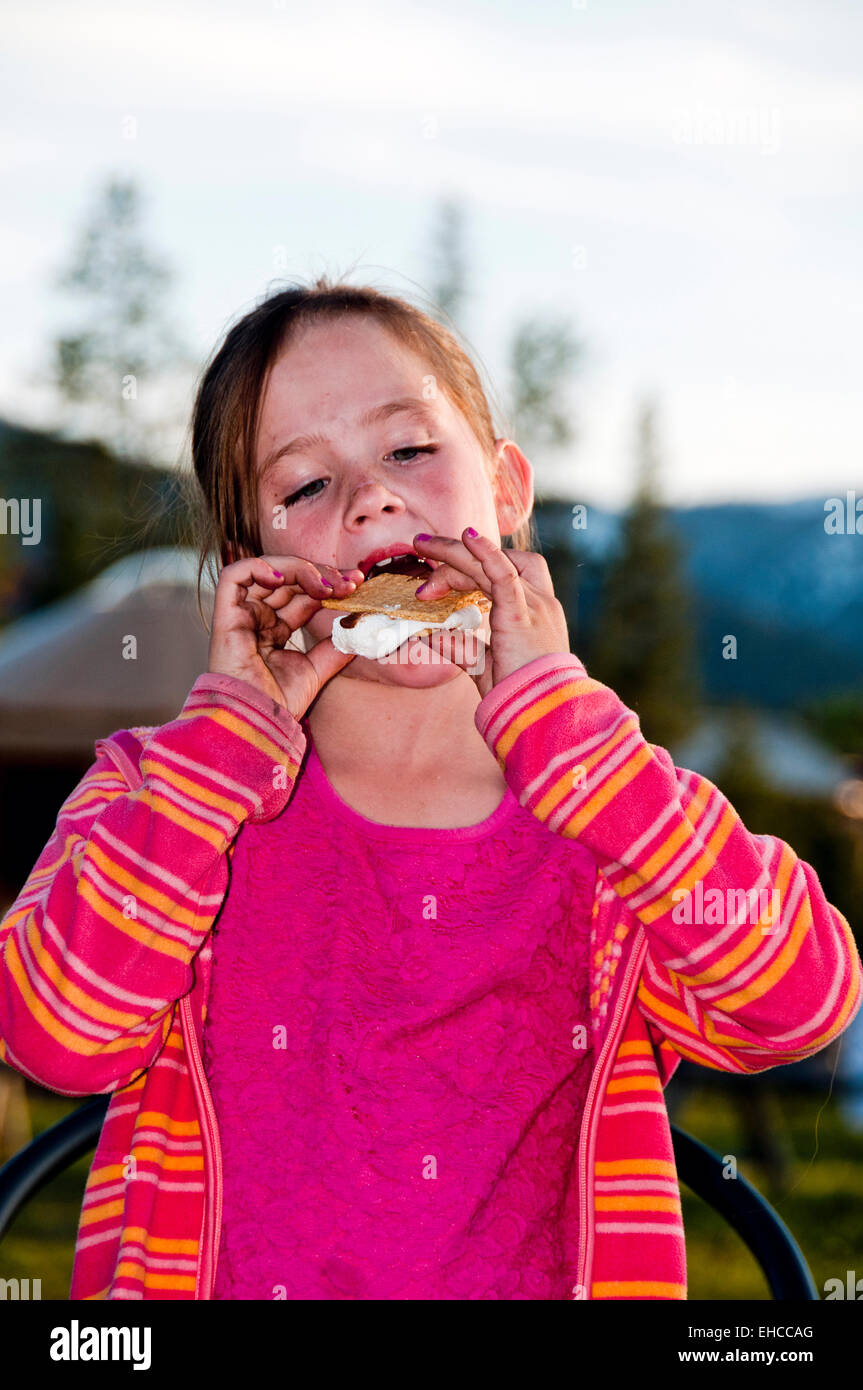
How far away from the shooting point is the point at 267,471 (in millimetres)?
2033

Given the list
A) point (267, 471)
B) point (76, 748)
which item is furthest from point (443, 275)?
point (267, 471)

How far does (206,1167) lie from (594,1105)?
1.74 ft

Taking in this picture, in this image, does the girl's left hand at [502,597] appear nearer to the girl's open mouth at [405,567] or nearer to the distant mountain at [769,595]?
the girl's open mouth at [405,567]

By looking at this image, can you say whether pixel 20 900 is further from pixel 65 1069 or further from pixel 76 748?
pixel 76 748

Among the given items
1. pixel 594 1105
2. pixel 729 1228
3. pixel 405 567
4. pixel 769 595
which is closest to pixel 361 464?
pixel 405 567

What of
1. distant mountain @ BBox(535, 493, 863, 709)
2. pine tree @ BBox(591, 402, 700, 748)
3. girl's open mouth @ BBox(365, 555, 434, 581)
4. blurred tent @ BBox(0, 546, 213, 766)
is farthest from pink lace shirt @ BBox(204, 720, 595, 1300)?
pine tree @ BBox(591, 402, 700, 748)

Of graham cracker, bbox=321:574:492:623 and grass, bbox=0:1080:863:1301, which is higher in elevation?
graham cracker, bbox=321:574:492:623

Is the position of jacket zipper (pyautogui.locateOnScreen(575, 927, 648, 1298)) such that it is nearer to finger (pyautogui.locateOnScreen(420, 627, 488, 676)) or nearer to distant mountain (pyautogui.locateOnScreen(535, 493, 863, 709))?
finger (pyautogui.locateOnScreen(420, 627, 488, 676))

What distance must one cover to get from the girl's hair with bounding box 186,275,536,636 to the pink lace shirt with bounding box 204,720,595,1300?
57 centimetres

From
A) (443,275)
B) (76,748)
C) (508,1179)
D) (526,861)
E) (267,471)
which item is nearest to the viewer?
(508,1179)

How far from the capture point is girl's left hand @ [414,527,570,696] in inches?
67.5

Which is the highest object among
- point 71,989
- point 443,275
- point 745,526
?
point 443,275
